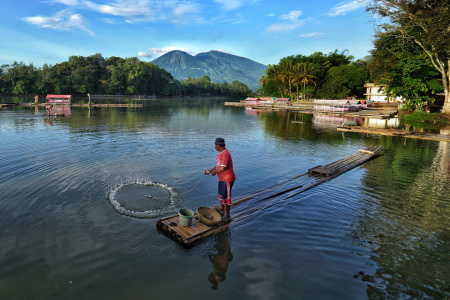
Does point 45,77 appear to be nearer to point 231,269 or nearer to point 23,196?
point 23,196

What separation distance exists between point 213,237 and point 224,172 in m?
1.78

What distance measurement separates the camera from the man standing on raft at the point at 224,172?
24.1 ft

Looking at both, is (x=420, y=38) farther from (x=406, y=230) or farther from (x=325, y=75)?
(x=325, y=75)

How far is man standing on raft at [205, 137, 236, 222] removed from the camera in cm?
734

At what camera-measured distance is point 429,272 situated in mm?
5844

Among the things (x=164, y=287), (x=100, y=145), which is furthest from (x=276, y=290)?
(x=100, y=145)

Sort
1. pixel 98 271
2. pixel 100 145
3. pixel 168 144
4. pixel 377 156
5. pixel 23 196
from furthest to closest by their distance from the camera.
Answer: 1. pixel 168 144
2. pixel 100 145
3. pixel 377 156
4. pixel 23 196
5. pixel 98 271

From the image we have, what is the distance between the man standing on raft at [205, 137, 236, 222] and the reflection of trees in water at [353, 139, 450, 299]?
3.65m

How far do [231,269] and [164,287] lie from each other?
4.88 feet

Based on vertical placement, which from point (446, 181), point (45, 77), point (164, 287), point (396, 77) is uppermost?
point (45, 77)

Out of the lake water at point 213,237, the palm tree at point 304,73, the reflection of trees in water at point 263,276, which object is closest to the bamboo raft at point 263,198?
the lake water at point 213,237

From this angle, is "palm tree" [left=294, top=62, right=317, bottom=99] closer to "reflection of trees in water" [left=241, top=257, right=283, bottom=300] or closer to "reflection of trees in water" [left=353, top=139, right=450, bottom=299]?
"reflection of trees in water" [left=353, top=139, right=450, bottom=299]

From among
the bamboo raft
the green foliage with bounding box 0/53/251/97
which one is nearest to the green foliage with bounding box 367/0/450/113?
the bamboo raft

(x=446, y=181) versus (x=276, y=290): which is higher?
(x=446, y=181)
